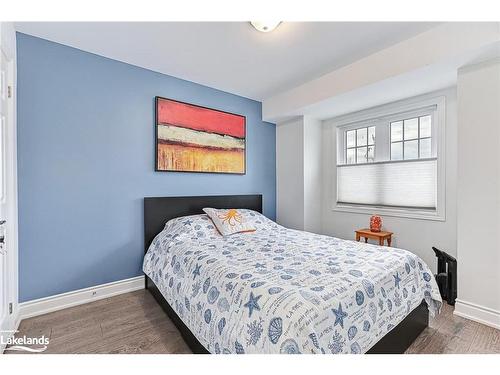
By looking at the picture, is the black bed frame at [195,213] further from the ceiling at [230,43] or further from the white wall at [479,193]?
the ceiling at [230,43]

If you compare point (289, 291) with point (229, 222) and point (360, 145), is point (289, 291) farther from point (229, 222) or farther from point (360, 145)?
point (360, 145)

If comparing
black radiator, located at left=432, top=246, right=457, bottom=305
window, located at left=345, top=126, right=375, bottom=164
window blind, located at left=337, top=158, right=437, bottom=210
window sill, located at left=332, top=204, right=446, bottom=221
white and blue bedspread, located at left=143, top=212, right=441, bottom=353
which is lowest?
black radiator, located at left=432, top=246, right=457, bottom=305

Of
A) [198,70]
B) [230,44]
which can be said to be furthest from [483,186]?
[198,70]

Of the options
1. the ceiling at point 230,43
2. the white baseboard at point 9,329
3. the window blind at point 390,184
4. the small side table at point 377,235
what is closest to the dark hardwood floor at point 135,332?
the white baseboard at point 9,329

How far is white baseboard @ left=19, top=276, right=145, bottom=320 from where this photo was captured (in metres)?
2.08

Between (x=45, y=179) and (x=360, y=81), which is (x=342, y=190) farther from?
(x=45, y=179)

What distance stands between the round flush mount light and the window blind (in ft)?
7.24

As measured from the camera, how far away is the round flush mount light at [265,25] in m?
1.91

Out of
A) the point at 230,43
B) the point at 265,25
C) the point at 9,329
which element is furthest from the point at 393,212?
the point at 9,329

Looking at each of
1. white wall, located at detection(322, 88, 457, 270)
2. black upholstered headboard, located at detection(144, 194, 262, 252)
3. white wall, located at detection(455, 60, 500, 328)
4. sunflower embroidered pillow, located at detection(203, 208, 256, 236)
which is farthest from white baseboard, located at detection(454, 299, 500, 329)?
black upholstered headboard, located at detection(144, 194, 262, 252)

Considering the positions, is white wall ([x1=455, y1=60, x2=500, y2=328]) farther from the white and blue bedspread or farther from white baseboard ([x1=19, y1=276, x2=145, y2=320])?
white baseboard ([x1=19, y1=276, x2=145, y2=320])

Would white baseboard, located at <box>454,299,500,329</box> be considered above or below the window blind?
below

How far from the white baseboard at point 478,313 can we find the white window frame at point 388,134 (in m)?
0.93

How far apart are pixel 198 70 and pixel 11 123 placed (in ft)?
5.54
